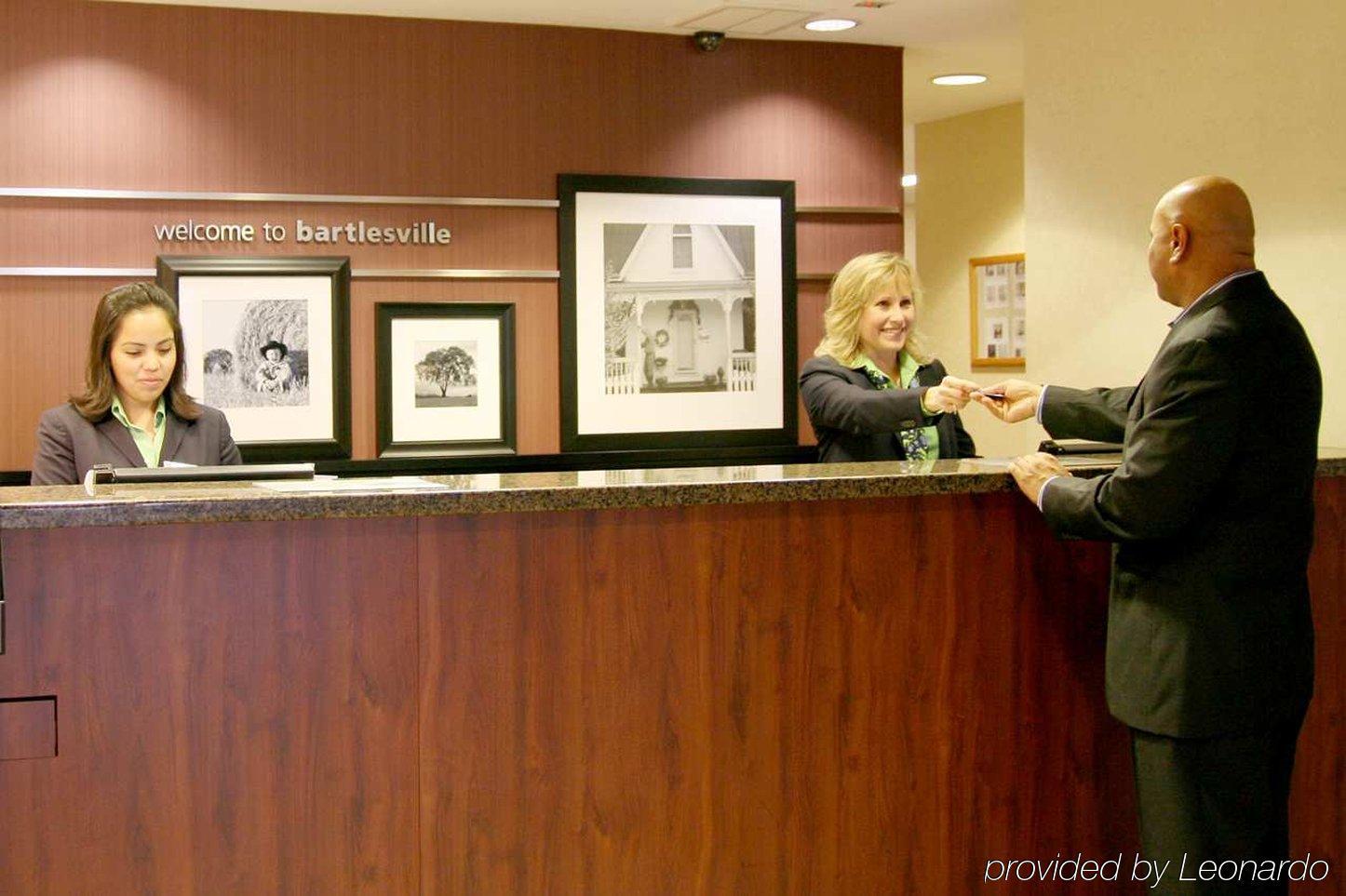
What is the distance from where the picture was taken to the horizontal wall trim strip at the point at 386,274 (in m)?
5.28

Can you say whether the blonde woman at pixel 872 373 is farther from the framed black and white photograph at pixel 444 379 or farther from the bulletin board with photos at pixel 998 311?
the bulletin board with photos at pixel 998 311

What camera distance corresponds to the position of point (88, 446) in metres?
3.57

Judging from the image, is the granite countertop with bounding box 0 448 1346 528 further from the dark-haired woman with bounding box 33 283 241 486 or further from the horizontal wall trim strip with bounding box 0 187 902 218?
the horizontal wall trim strip with bounding box 0 187 902 218

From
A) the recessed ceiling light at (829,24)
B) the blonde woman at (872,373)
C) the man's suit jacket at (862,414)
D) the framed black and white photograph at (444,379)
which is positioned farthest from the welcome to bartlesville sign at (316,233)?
the man's suit jacket at (862,414)

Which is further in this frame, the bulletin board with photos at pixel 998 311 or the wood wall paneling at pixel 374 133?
the bulletin board with photos at pixel 998 311

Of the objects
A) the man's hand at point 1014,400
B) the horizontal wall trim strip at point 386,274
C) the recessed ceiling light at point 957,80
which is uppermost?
the recessed ceiling light at point 957,80

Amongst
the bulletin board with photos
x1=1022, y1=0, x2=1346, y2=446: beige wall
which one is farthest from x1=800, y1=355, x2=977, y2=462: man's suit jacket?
the bulletin board with photos

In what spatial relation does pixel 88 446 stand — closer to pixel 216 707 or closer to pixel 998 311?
pixel 216 707

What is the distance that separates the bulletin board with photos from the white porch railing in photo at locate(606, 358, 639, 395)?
2.81m

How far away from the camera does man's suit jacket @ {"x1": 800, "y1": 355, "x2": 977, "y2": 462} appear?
3.53 meters

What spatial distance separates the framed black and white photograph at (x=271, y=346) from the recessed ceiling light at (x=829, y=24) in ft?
6.62

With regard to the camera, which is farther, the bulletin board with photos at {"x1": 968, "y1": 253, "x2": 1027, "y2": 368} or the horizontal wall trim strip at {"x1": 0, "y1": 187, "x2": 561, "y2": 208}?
the bulletin board with photos at {"x1": 968, "y1": 253, "x2": 1027, "y2": 368}

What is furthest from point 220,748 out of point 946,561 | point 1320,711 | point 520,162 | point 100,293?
point 520,162

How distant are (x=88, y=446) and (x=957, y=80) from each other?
484 centimetres
